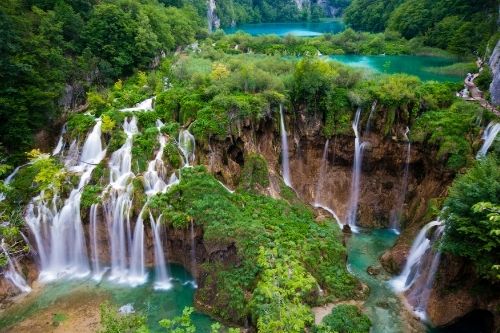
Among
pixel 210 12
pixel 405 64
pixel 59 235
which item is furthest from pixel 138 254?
pixel 210 12

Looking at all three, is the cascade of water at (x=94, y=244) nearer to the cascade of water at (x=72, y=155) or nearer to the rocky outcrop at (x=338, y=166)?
the cascade of water at (x=72, y=155)

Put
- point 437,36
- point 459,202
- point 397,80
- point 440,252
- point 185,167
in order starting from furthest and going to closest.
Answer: point 437,36
point 397,80
point 185,167
point 440,252
point 459,202

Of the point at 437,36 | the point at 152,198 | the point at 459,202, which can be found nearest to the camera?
the point at 459,202

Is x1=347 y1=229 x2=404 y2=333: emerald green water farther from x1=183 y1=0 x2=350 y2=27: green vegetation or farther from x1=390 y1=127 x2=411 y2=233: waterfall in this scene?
x1=183 y1=0 x2=350 y2=27: green vegetation

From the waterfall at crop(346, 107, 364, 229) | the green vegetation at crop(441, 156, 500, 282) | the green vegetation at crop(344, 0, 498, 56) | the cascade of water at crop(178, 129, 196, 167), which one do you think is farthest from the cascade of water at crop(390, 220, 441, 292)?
the green vegetation at crop(344, 0, 498, 56)

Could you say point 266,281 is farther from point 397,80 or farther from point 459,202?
point 397,80

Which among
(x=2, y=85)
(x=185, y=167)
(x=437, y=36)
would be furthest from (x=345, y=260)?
(x=437, y=36)

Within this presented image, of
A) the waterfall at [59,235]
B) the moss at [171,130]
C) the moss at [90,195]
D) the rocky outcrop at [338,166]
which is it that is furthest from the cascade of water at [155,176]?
the waterfall at [59,235]
